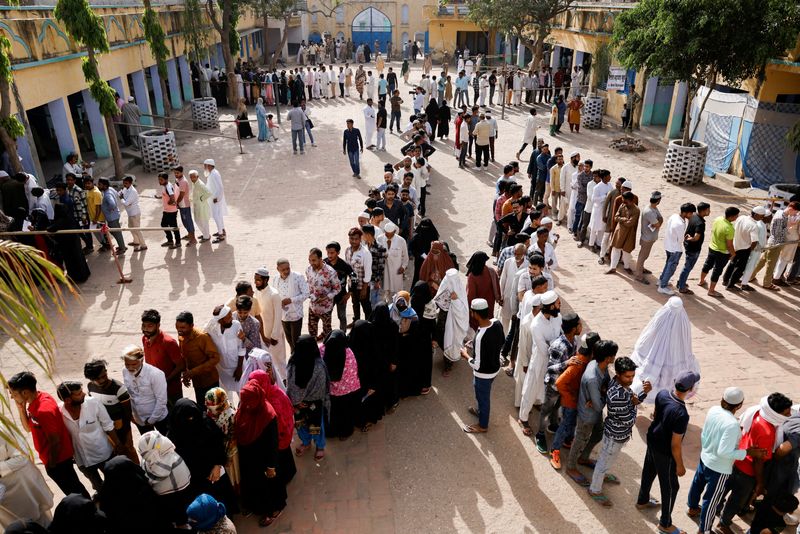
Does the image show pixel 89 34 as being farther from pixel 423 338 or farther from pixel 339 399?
pixel 339 399

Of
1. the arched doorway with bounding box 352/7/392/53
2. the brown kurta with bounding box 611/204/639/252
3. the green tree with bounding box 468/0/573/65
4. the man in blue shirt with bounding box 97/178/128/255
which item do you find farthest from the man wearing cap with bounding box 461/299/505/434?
the arched doorway with bounding box 352/7/392/53

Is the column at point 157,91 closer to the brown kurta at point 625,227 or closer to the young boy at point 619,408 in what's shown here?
the brown kurta at point 625,227

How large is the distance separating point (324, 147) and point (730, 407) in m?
14.1

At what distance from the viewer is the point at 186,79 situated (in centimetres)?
2309

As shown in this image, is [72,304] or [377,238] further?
[72,304]

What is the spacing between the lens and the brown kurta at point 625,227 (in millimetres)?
8203

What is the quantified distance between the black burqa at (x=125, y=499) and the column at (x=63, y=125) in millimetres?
11047

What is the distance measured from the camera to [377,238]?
23.0ft

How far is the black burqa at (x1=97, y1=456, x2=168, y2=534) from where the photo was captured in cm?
345

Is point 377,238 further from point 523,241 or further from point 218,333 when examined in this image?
point 218,333

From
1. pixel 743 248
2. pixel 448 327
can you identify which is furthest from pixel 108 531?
pixel 743 248

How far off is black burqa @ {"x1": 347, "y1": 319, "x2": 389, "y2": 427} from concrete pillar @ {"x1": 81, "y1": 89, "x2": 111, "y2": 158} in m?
12.1

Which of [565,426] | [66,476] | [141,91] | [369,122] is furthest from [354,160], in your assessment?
[66,476]

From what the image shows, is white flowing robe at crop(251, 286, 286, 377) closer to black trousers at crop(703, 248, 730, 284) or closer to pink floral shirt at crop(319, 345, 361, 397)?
pink floral shirt at crop(319, 345, 361, 397)
